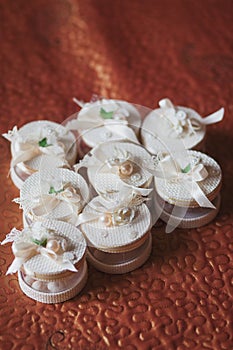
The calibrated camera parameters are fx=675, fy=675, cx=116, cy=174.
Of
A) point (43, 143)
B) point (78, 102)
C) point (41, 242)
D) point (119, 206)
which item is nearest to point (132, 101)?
point (78, 102)

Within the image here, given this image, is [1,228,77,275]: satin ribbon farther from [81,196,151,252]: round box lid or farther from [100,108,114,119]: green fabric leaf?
[100,108,114,119]: green fabric leaf

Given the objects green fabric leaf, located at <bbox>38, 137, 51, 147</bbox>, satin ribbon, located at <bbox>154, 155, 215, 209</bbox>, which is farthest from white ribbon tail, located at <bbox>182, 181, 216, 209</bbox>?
green fabric leaf, located at <bbox>38, 137, 51, 147</bbox>

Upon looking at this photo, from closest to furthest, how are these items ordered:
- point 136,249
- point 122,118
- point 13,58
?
point 136,249
point 122,118
point 13,58

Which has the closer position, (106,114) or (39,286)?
(39,286)

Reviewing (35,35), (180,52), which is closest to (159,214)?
(180,52)

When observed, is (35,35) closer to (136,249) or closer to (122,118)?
(122,118)

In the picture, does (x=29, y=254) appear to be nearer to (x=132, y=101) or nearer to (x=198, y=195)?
(x=198, y=195)
